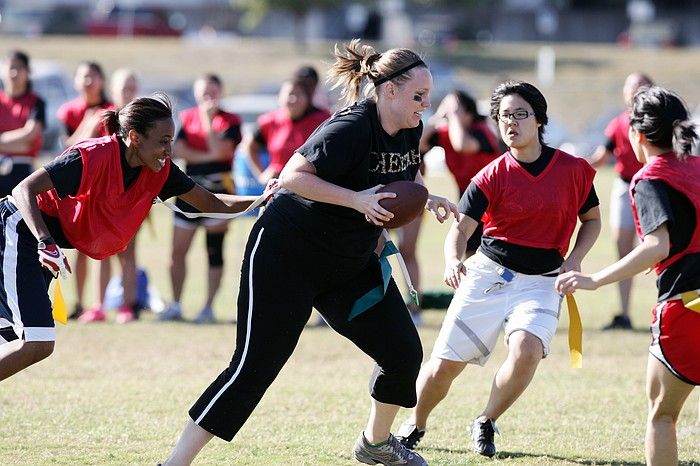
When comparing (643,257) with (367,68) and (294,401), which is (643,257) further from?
(294,401)

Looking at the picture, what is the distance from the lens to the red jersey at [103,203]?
509cm

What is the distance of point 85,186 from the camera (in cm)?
507

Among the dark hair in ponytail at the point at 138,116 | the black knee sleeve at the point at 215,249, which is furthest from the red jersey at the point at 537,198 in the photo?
the black knee sleeve at the point at 215,249

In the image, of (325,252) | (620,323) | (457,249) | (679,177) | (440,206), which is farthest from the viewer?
(620,323)

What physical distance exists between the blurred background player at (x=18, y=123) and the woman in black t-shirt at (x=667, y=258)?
6042mm

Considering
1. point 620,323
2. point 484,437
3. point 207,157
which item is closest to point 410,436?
point 484,437

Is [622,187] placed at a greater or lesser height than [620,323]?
greater

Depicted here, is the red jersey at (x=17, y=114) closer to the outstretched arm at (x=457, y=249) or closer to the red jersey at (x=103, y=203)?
the red jersey at (x=103, y=203)

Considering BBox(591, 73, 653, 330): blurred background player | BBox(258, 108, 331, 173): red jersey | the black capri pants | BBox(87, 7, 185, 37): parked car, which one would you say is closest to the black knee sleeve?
BBox(258, 108, 331, 173): red jersey

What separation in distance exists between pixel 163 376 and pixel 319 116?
2.99m

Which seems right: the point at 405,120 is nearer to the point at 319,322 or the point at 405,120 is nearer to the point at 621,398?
the point at 621,398

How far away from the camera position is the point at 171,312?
32.6ft

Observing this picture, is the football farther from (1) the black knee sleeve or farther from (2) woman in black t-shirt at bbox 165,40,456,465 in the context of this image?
(1) the black knee sleeve

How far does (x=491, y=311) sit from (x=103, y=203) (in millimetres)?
1887
